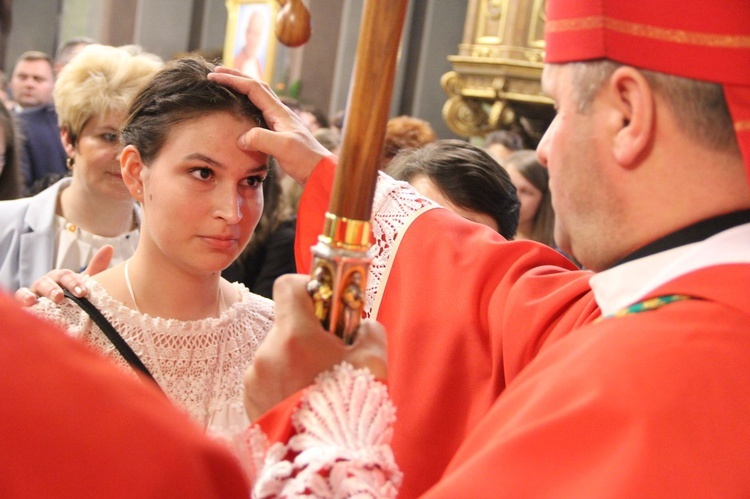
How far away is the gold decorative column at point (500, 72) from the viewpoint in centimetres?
789

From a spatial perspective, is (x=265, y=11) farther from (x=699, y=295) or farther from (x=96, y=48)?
(x=699, y=295)

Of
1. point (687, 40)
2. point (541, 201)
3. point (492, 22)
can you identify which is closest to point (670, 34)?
point (687, 40)

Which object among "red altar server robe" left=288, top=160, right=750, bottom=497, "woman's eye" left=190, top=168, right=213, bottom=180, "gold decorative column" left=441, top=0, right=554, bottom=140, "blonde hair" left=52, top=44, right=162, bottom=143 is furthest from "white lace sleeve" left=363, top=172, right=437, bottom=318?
"gold decorative column" left=441, top=0, right=554, bottom=140

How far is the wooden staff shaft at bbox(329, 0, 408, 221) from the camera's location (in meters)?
1.21

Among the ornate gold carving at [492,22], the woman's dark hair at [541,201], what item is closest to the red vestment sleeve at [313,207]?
the woman's dark hair at [541,201]

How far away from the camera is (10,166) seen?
3.88 m

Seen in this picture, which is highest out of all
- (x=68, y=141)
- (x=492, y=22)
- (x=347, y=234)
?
(x=492, y=22)

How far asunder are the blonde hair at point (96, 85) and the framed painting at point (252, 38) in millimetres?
5399

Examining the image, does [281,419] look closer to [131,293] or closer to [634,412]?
[634,412]

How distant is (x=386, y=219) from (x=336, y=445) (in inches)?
38.8

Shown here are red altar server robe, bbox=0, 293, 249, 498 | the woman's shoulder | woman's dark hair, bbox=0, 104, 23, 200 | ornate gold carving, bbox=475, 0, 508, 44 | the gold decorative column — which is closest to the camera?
red altar server robe, bbox=0, 293, 249, 498

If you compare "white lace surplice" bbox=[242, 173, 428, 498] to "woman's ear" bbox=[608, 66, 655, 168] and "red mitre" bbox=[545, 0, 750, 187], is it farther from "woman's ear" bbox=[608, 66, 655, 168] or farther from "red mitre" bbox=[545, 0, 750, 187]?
"red mitre" bbox=[545, 0, 750, 187]

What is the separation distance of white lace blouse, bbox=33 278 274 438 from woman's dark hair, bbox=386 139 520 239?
100 cm

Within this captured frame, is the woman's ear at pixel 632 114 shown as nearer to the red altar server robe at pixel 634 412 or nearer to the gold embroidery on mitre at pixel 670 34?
the gold embroidery on mitre at pixel 670 34
